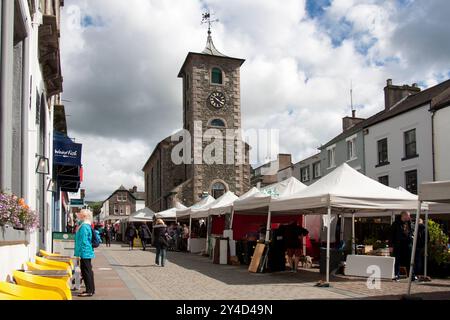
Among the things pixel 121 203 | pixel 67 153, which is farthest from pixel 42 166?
pixel 121 203

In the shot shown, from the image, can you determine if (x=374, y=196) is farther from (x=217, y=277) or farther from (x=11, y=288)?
(x=11, y=288)

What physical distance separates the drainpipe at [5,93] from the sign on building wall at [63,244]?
794cm

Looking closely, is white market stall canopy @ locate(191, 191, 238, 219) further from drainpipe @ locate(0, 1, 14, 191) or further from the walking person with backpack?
drainpipe @ locate(0, 1, 14, 191)

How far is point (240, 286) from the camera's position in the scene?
36.7 feet

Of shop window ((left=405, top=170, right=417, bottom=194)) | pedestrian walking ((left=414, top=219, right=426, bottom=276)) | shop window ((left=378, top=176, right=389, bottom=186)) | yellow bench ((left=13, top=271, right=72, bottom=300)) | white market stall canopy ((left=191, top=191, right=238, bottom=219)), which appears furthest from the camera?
shop window ((left=378, top=176, right=389, bottom=186))

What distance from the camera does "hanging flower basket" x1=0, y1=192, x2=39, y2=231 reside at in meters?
6.00

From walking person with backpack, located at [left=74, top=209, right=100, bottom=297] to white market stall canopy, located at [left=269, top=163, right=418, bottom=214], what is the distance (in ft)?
17.6

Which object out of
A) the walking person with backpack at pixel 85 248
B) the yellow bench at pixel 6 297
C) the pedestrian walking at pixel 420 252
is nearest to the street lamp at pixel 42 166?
the walking person with backpack at pixel 85 248

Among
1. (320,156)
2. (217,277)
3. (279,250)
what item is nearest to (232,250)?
(279,250)

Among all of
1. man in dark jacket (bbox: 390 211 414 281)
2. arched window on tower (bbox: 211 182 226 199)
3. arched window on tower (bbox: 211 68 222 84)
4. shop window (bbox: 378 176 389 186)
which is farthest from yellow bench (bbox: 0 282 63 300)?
arched window on tower (bbox: 211 68 222 84)

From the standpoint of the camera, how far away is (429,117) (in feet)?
82.0

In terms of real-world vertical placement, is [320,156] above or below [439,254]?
above

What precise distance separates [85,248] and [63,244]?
590 cm
